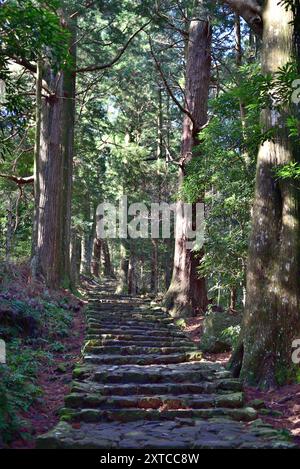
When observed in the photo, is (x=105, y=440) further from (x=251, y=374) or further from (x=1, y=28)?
(x=1, y=28)

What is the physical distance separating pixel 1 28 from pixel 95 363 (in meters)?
5.33

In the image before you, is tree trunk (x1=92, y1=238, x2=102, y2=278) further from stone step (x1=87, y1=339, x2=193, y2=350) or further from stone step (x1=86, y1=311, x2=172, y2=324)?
stone step (x1=87, y1=339, x2=193, y2=350)

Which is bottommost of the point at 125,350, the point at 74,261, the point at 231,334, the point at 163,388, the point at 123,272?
the point at 163,388

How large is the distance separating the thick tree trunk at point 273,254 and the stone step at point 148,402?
0.92 m

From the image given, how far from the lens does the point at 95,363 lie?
775cm

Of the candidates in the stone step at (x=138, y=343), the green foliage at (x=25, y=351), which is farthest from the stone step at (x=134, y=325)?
the stone step at (x=138, y=343)

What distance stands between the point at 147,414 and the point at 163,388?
0.95m

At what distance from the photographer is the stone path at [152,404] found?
465cm

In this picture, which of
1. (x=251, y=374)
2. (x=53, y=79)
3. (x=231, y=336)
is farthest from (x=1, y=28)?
(x=53, y=79)

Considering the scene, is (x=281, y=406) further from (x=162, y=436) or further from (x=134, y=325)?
(x=134, y=325)

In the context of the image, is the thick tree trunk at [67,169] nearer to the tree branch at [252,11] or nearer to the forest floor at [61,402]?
the forest floor at [61,402]

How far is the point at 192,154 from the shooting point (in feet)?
45.0

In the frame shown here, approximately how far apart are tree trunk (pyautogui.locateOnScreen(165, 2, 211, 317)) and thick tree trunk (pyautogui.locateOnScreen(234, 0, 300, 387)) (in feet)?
19.1

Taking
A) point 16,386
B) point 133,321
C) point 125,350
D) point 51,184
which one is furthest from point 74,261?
point 16,386
